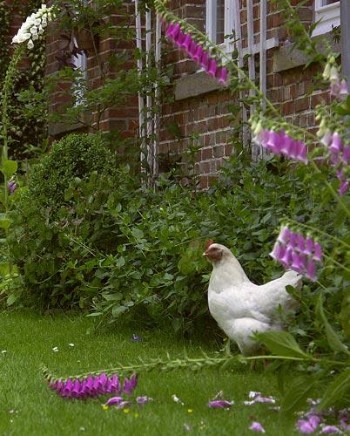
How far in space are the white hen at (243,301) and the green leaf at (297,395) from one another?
3.58 ft

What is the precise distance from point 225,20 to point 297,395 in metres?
5.82

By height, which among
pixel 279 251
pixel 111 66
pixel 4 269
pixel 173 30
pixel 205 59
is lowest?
pixel 4 269

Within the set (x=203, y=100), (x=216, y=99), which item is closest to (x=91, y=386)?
(x=216, y=99)

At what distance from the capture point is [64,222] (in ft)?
28.5

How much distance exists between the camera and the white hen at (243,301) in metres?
5.62

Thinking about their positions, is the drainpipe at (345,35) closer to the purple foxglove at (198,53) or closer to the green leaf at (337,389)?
the purple foxglove at (198,53)

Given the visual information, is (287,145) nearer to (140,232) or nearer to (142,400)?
(142,400)

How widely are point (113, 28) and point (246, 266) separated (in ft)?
14.2

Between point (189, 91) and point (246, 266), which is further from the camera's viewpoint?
point (189, 91)

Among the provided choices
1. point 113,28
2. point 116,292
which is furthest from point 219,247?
point 113,28

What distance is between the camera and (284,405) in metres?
4.43

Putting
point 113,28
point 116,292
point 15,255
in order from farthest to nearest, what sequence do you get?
point 113,28, point 15,255, point 116,292

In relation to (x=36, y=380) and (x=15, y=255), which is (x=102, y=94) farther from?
(x=36, y=380)

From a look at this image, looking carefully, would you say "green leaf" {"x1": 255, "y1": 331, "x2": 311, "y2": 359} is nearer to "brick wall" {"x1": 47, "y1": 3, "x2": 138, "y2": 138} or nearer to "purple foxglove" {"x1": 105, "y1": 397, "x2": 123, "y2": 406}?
"purple foxglove" {"x1": 105, "y1": 397, "x2": 123, "y2": 406}
